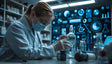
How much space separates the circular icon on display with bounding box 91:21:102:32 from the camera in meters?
4.96

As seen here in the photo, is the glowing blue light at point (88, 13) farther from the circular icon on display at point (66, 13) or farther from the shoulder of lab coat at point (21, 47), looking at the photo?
the shoulder of lab coat at point (21, 47)

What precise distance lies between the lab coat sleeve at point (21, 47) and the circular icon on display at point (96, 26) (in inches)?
157

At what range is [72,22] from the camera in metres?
5.41

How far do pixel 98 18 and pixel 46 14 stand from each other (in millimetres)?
3993

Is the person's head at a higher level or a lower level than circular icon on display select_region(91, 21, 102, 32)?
higher

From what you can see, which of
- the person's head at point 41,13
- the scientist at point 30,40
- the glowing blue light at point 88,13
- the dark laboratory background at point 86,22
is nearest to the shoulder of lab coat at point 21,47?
the scientist at point 30,40

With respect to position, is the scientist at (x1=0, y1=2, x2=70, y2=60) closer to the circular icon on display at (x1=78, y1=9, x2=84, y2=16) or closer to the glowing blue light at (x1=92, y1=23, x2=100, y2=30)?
the glowing blue light at (x1=92, y1=23, x2=100, y2=30)

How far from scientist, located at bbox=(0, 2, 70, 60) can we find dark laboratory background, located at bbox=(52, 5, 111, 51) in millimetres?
3475

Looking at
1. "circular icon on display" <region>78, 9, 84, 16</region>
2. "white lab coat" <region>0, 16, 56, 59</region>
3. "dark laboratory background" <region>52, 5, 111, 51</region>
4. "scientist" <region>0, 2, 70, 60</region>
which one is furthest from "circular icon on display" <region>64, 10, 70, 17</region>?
"white lab coat" <region>0, 16, 56, 59</region>

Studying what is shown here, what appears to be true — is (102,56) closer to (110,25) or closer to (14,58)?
(14,58)

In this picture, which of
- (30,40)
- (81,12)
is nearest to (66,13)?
(81,12)

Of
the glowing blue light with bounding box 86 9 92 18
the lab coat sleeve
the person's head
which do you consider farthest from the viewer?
the glowing blue light with bounding box 86 9 92 18

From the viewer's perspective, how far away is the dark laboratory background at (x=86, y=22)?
16.1 feet

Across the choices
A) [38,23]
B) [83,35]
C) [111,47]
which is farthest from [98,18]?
[111,47]
